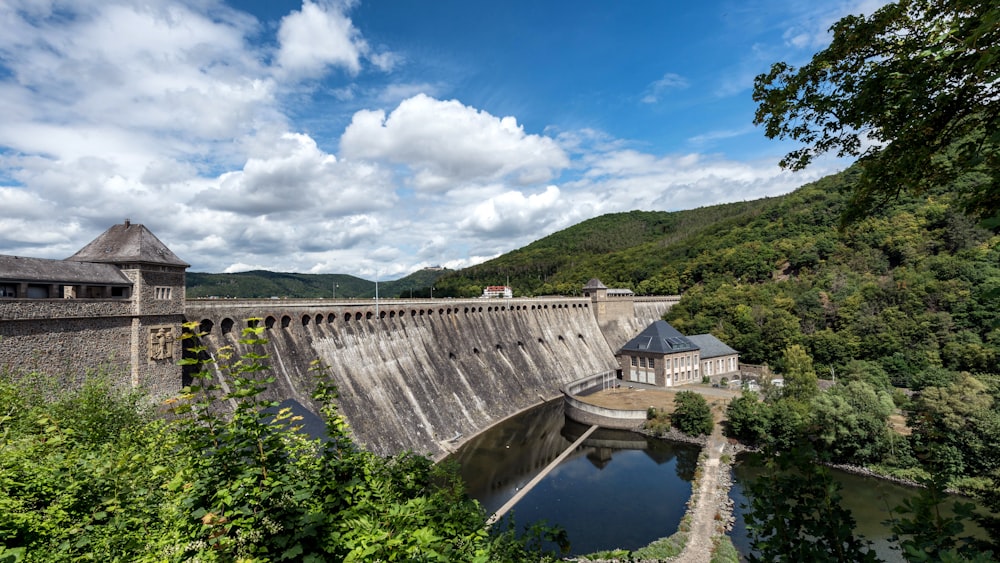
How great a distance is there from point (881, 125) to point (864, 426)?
1335 inches

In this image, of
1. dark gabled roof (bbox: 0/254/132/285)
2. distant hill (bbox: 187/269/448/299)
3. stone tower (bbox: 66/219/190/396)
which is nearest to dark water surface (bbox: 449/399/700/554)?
stone tower (bbox: 66/219/190/396)

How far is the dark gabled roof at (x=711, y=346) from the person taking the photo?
6147 cm

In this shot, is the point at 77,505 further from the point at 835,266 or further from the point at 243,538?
the point at 835,266

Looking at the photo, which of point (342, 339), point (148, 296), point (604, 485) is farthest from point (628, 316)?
point (148, 296)

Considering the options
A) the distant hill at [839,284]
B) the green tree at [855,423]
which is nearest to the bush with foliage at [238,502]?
the distant hill at [839,284]

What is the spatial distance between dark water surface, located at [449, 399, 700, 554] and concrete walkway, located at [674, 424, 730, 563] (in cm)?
116

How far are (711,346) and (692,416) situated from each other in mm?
26993

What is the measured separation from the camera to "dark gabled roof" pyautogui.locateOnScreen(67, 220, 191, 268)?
73.5 feet

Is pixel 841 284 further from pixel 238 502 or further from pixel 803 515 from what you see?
pixel 238 502

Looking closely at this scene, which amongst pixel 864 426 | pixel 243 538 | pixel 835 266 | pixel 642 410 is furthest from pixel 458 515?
pixel 835 266

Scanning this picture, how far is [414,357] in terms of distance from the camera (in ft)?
140

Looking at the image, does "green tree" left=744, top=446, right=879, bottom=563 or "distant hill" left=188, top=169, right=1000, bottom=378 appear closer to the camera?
"green tree" left=744, top=446, right=879, bottom=563

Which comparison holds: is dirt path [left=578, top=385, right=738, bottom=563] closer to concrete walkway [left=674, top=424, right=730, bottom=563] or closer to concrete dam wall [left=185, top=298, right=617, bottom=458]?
concrete walkway [left=674, top=424, right=730, bottom=563]

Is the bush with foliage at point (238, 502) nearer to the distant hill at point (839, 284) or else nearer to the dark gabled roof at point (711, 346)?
the distant hill at point (839, 284)
